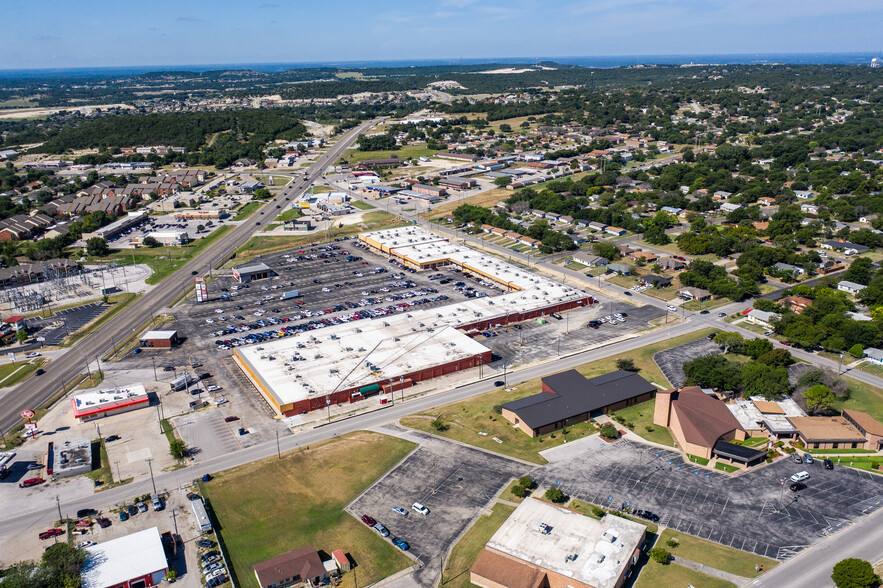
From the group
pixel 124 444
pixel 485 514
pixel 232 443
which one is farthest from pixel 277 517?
pixel 124 444

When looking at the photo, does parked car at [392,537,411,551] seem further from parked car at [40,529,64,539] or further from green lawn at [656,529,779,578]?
parked car at [40,529,64,539]

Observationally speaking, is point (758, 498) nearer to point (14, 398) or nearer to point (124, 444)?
point (124, 444)

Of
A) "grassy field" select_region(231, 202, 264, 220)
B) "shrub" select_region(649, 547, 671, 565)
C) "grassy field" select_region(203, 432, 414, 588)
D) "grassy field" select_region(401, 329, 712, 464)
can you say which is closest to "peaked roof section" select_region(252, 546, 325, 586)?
"grassy field" select_region(203, 432, 414, 588)

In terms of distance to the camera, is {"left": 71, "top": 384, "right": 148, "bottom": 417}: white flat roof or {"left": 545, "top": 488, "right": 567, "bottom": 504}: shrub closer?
{"left": 545, "top": 488, "right": 567, "bottom": 504}: shrub

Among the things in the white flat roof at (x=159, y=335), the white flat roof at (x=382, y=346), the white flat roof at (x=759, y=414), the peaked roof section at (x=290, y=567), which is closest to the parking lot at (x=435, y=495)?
the peaked roof section at (x=290, y=567)

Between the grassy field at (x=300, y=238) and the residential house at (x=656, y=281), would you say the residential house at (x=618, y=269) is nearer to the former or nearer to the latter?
the residential house at (x=656, y=281)

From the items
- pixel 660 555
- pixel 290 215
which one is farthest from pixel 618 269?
pixel 290 215

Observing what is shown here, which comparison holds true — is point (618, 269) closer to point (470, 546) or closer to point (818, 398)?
point (818, 398)
